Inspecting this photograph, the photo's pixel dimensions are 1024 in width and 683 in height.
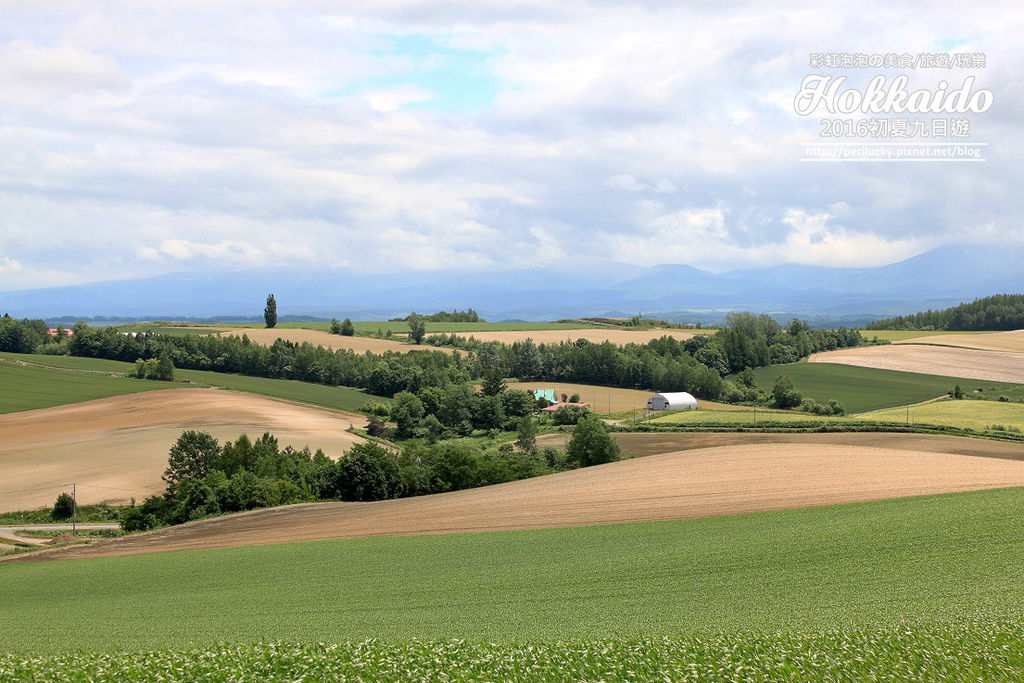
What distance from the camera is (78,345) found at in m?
117

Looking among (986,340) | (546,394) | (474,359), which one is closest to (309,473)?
(546,394)

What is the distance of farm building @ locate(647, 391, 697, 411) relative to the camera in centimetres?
8865

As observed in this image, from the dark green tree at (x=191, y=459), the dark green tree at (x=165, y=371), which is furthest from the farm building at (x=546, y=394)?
the dark green tree at (x=191, y=459)

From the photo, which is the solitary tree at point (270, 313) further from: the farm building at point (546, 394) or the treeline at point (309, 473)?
the treeline at point (309, 473)

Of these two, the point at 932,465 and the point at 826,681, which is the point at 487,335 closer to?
the point at 932,465

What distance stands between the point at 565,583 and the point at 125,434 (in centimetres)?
5120

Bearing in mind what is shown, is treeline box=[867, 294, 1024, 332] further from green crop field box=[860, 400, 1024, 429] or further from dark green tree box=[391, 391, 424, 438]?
dark green tree box=[391, 391, 424, 438]

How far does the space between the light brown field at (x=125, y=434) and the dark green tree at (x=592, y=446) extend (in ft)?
60.4

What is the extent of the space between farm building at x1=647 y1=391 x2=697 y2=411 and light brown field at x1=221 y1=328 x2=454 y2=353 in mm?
46715

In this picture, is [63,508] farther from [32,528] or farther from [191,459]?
[191,459]

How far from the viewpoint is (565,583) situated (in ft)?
79.5

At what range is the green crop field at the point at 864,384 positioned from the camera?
85.6 meters

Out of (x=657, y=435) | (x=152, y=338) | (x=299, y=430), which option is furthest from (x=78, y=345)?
(x=657, y=435)

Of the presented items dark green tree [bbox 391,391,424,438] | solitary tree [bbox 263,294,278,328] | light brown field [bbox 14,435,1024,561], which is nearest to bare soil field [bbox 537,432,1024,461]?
light brown field [bbox 14,435,1024,561]
